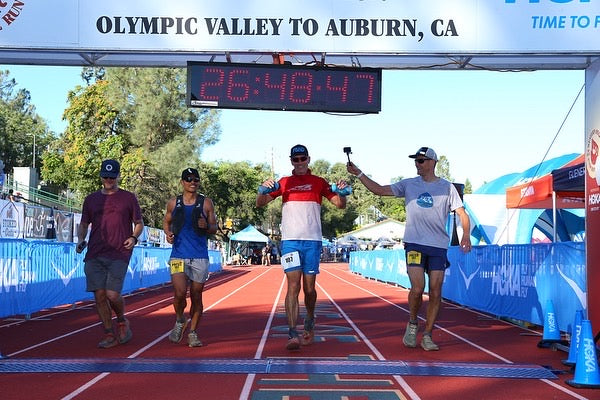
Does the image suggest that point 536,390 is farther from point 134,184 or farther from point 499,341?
point 134,184

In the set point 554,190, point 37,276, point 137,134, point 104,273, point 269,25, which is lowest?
point 37,276

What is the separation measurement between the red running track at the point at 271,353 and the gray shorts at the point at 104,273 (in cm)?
66

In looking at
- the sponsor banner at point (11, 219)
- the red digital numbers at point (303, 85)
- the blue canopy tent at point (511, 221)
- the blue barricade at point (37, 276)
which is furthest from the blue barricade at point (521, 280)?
the sponsor banner at point (11, 219)

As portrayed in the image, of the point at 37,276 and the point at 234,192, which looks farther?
the point at 234,192

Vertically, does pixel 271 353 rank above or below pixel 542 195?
below

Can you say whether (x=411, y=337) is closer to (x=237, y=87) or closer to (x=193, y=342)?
(x=193, y=342)

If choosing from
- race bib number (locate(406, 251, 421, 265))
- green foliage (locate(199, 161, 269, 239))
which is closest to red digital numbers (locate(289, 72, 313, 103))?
race bib number (locate(406, 251, 421, 265))

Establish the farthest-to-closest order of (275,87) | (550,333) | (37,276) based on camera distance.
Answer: (37,276) < (275,87) < (550,333)

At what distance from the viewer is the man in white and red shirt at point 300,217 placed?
795cm

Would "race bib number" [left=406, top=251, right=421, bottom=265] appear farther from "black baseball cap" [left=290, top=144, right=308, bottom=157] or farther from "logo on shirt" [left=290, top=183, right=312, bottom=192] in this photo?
"black baseball cap" [left=290, top=144, right=308, bottom=157]

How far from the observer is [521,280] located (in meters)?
11.3

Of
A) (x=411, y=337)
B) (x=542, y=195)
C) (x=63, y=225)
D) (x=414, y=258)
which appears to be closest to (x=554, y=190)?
(x=542, y=195)

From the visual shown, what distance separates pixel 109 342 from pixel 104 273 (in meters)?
0.73

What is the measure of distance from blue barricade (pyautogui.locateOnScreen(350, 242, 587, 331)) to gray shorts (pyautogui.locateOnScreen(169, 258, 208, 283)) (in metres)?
4.41
